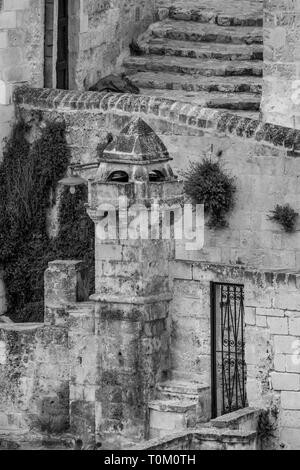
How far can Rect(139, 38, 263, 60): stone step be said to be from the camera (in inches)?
2048

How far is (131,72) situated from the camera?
52.8 m

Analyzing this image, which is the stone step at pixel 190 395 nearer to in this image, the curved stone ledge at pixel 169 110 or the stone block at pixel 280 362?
the stone block at pixel 280 362

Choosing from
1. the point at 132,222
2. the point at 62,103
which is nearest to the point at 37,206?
the point at 62,103

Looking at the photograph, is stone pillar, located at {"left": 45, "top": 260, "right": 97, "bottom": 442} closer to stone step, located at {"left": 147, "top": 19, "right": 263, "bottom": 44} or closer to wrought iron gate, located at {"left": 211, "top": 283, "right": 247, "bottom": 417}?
wrought iron gate, located at {"left": 211, "top": 283, "right": 247, "bottom": 417}

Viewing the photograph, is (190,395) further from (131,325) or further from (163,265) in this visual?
(163,265)

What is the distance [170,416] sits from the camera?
151ft

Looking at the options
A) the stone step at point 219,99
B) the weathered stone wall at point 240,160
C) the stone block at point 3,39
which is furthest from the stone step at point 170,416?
the stone block at point 3,39

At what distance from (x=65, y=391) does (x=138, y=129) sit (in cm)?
378

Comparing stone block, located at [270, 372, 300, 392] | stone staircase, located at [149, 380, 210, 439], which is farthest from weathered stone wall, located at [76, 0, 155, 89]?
stone block, located at [270, 372, 300, 392]

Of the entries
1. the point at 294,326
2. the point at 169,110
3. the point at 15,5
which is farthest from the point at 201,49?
the point at 294,326

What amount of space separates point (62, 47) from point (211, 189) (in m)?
4.55

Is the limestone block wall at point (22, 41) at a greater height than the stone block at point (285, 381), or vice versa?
the limestone block wall at point (22, 41)

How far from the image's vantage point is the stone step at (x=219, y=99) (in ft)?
166
